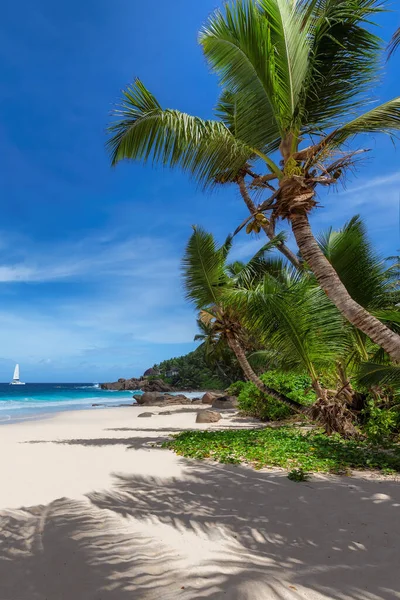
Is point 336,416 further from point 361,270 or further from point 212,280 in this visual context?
point 212,280

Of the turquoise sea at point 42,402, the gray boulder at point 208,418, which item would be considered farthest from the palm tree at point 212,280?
the turquoise sea at point 42,402

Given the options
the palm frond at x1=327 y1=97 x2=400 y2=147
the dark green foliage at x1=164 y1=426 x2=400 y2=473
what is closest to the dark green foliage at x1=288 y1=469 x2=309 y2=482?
the dark green foliage at x1=164 y1=426 x2=400 y2=473

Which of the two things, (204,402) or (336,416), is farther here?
(204,402)

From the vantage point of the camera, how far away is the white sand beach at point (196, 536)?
2.52m

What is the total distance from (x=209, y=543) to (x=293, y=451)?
3945 mm

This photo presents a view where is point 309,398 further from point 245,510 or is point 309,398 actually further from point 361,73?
point 361,73

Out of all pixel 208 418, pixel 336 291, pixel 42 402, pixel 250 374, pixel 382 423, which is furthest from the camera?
pixel 42 402

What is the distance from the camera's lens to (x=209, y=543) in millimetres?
3225

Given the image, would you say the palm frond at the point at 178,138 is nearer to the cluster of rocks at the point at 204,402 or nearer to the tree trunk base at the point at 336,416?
the tree trunk base at the point at 336,416

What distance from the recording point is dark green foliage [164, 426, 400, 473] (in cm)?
590

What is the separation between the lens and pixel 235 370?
124ft

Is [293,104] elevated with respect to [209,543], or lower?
elevated

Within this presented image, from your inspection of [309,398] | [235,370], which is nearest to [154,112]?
[309,398]

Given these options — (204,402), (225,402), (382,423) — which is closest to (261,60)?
(382,423)
